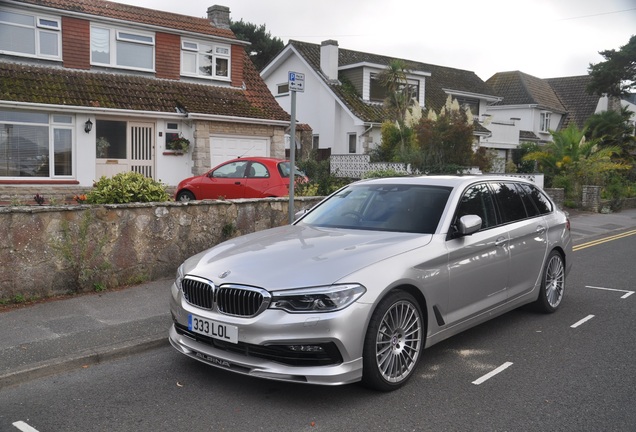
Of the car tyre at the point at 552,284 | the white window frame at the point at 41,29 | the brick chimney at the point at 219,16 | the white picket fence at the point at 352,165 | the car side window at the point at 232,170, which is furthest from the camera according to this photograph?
the brick chimney at the point at 219,16

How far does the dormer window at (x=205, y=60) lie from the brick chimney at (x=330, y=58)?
8371 mm

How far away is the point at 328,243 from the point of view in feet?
17.2

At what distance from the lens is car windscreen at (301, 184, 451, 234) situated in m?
5.68

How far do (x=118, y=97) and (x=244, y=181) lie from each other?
762 centimetres

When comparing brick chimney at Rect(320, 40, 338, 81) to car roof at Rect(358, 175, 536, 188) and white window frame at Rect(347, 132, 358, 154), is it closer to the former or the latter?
white window frame at Rect(347, 132, 358, 154)

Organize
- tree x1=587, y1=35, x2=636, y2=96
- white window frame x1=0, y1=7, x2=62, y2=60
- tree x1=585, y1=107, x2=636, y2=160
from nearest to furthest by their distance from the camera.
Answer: white window frame x1=0, y1=7, x2=62, y2=60 → tree x1=585, y1=107, x2=636, y2=160 → tree x1=587, y1=35, x2=636, y2=96

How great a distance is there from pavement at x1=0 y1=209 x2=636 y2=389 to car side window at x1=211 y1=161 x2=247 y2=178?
628 centimetres

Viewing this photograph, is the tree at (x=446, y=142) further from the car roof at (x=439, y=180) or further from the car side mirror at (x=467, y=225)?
the car side mirror at (x=467, y=225)

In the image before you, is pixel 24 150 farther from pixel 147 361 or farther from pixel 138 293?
pixel 147 361

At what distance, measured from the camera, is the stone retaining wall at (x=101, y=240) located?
7098mm

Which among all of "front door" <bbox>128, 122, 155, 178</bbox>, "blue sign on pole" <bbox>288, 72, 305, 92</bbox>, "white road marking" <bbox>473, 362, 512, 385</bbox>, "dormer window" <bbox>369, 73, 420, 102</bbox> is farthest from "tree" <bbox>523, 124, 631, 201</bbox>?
"white road marking" <bbox>473, 362, 512, 385</bbox>

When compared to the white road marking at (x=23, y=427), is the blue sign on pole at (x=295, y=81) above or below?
above

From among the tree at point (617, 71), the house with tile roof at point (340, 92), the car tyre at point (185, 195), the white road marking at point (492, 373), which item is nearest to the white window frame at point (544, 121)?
the tree at point (617, 71)

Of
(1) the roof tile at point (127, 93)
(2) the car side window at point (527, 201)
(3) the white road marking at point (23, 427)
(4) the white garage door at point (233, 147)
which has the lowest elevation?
(3) the white road marking at point (23, 427)
